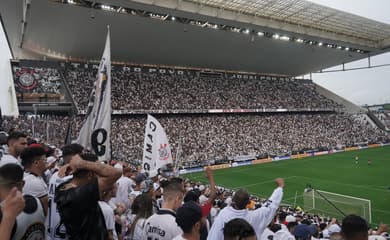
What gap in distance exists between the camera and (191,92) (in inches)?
1711

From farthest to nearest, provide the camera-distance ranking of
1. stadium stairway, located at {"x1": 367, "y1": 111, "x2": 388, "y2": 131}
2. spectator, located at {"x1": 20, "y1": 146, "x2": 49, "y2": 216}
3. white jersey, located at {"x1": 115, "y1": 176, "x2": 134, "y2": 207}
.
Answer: stadium stairway, located at {"x1": 367, "y1": 111, "x2": 388, "y2": 131}, white jersey, located at {"x1": 115, "y1": 176, "x2": 134, "y2": 207}, spectator, located at {"x1": 20, "y1": 146, "x2": 49, "y2": 216}

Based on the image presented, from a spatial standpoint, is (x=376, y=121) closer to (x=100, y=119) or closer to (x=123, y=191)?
(x=123, y=191)

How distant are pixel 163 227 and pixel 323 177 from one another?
26264mm

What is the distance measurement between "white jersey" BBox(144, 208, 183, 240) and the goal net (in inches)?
544

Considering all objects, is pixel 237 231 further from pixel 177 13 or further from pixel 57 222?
pixel 177 13

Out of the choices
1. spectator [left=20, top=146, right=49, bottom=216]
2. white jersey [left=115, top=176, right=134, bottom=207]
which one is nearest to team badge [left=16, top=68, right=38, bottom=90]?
white jersey [left=115, top=176, right=134, bottom=207]

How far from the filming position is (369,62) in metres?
50.2

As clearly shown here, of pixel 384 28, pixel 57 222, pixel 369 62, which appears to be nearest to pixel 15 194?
pixel 57 222

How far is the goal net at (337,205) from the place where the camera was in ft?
51.2

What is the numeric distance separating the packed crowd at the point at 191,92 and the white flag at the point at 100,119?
1144 inches

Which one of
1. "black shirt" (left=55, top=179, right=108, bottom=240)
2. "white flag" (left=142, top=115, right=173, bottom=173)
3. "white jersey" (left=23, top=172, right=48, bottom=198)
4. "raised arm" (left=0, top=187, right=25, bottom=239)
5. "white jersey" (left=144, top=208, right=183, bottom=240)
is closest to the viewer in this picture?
"raised arm" (left=0, top=187, right=25, bottom=239)

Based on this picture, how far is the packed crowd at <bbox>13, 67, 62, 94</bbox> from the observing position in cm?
3359

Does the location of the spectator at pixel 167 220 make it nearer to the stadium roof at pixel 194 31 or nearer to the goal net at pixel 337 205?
the goal net at pixel 337 205

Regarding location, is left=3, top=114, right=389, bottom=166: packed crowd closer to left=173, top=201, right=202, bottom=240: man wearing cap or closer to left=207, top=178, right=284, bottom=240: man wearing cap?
left=207, top=178, right=284, bottom=240: man wearing cap
